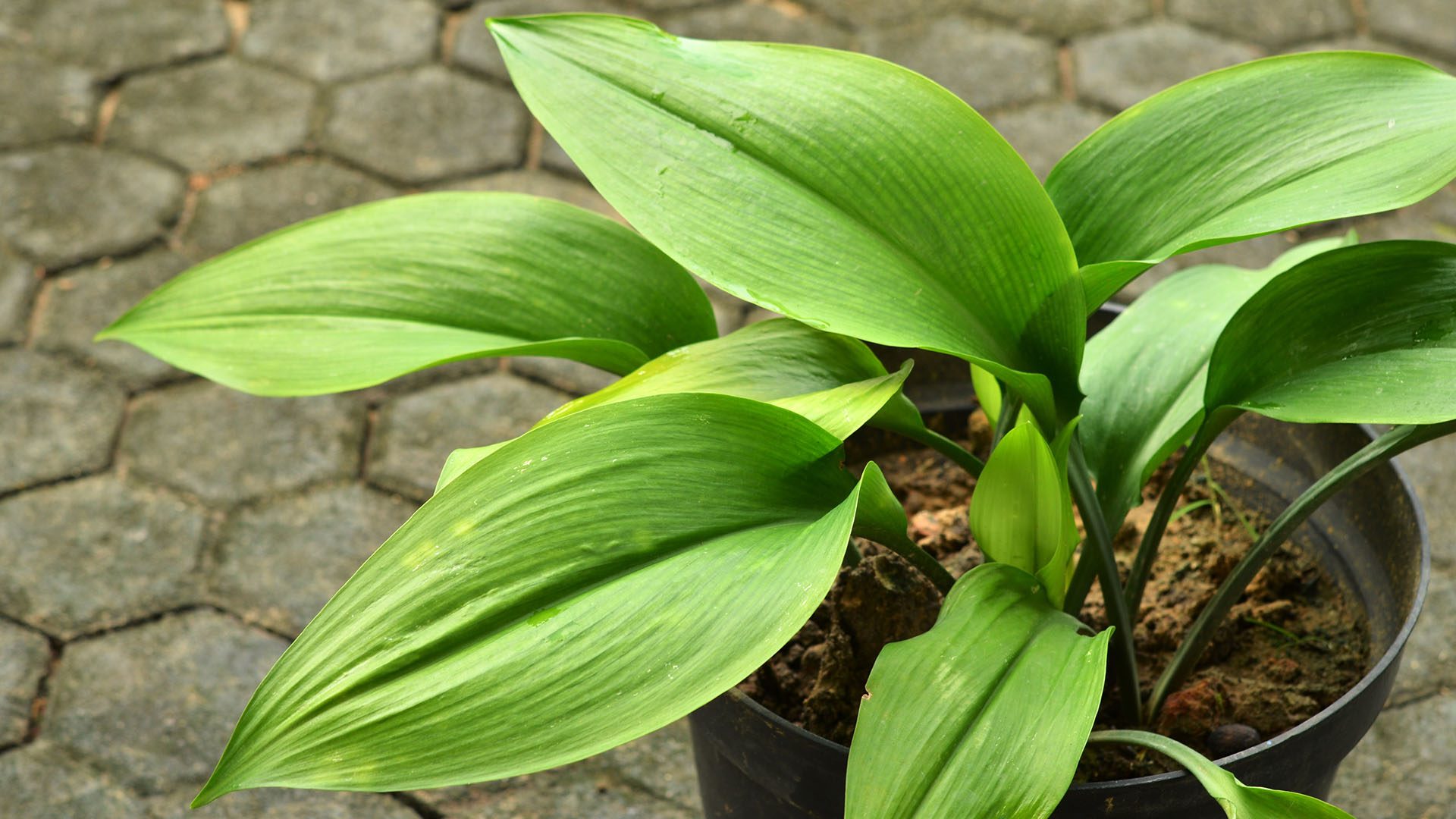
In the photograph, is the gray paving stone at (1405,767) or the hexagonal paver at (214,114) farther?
the hexagonal paver at (214,114)

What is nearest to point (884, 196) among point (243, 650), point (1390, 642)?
point (1390, 642)

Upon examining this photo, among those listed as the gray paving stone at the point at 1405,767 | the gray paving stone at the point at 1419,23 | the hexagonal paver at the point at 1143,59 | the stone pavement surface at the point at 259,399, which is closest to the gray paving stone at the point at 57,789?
the stone pavement surface at the point at 259,399

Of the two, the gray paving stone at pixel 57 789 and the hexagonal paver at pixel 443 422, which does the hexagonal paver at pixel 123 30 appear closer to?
the hexagonal paver at pixel 443 422

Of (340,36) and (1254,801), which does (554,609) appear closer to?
(1254,801)

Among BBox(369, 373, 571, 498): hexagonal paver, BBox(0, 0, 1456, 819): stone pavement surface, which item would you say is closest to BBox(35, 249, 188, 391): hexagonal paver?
BBox(0, 0, 1456, 819): stone pavement surface

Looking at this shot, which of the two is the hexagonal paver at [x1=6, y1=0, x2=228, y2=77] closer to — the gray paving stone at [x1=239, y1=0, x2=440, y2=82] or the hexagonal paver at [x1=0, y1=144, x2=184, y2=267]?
the gray paving stone at [x1=239, y1=0, x2=440, y2=82]

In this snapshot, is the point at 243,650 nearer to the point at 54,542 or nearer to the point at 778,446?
the point at 54,542
